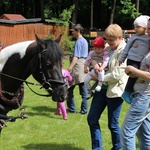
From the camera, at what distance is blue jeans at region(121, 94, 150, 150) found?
3266 millimetres

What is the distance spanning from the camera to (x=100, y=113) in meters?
4.43

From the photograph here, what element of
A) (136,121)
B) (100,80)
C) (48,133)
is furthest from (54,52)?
(48,133)

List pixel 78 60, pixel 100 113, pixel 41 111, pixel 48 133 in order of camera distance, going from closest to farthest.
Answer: pixel 100 113 → pixel 48 133 → pixel 78 60 → pixel 41 111

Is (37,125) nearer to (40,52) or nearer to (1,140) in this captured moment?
(1,140)

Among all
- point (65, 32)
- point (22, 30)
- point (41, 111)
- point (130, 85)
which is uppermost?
point (130, 85)

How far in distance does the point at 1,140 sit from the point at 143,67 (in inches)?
130

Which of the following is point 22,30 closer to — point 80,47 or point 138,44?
point 80,47

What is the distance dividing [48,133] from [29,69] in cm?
259

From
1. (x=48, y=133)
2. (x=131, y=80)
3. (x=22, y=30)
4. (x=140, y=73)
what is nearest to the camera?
(x=140, y=73)

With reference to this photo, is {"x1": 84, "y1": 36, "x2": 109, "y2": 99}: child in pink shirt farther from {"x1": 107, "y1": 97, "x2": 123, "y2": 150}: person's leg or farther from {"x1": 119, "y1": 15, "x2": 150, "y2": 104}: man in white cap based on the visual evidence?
{"x1": 119, "y1": 15, "x2": 150, "y2": 104}: man in white cap

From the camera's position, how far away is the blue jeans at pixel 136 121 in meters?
3.27

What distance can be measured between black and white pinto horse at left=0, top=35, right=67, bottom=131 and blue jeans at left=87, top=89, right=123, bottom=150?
922mm

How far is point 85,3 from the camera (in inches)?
1640

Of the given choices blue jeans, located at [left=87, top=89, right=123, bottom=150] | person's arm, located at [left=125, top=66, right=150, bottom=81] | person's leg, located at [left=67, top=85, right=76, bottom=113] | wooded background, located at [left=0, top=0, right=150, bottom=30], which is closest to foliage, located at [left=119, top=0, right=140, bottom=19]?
wooded background, located at [left=0, top=0, right=150, bottom=30]
